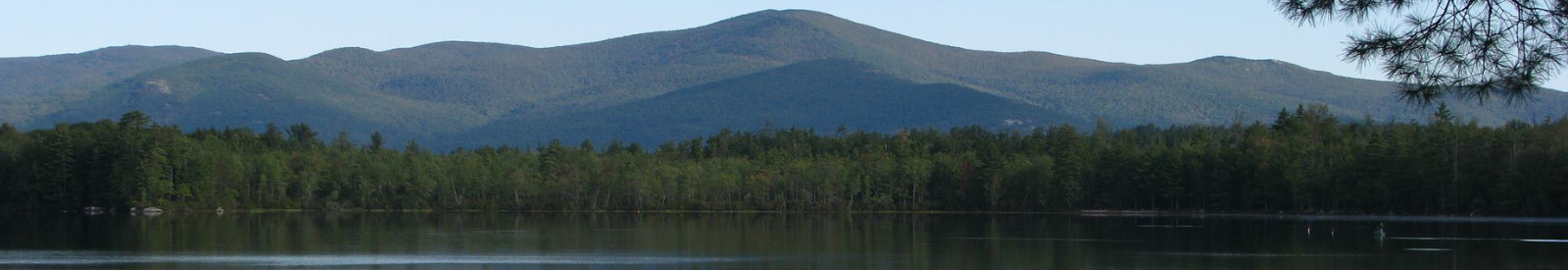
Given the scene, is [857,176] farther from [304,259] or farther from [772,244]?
[304,259]

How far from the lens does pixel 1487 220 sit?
80.8 meters

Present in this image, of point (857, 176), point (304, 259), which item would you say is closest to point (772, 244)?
point (304, 259)

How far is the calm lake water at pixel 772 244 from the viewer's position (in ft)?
152

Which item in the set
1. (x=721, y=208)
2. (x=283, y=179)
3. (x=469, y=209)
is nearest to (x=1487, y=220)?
(x=721, y=208)

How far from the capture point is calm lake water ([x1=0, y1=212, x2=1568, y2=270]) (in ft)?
152

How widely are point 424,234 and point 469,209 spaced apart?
52201 millimetres

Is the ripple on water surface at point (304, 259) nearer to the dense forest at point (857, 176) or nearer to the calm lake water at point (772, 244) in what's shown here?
the calm lake water at point (772, 244)

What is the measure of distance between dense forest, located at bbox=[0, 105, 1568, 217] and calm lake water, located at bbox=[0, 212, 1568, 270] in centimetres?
799

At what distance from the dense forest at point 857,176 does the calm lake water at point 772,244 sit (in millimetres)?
7989

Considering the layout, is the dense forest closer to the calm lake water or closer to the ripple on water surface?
the calm lake water

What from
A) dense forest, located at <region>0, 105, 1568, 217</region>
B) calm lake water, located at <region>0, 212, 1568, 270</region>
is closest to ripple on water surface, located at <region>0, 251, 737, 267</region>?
calm lake water, located at <region>0, 212, 1568, 270</region>

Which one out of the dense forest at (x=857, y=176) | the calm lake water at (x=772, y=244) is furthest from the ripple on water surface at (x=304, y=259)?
the dense forest at (x=857, y=176)

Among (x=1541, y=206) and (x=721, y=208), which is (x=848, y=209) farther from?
(x=1541, y=206)

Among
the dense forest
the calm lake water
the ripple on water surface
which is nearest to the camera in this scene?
the ripple on water surface
